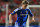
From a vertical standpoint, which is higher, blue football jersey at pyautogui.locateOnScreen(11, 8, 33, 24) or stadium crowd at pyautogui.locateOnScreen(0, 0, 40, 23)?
stadium crowd at pyautogui.locateOnScreen(0, 0, 40, 23)

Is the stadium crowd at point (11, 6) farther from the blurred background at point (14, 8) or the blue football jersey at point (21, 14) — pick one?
the blue football jersey at point (21, 14)

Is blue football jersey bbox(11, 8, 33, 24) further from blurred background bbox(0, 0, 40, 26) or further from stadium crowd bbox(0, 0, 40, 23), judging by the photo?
stadium crowd bbox(0, 0, 40, 23)

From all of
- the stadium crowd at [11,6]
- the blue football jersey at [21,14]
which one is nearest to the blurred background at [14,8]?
the stadium crowd at [11,6]

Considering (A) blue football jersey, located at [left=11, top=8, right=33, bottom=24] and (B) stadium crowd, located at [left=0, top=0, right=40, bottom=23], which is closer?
(A) blue football jersey, located at [left=11, top=8, right=33, bottom=24]

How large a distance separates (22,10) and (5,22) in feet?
7.13

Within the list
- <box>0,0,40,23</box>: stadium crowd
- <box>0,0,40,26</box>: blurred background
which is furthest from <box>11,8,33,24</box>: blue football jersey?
<box>0,0,40,23</box>: stadium crowd

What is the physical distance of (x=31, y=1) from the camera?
203 inches

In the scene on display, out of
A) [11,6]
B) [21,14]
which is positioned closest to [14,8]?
[11,6]

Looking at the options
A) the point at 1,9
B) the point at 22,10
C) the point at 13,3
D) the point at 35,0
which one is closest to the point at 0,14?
the point at 1,9

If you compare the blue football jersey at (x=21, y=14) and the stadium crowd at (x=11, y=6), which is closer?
the blue football jersey at (x=21, y=14)

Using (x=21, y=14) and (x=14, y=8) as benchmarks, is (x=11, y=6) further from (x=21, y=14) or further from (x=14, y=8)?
(x=21, y=14)

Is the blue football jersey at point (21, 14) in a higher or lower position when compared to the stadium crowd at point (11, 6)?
lower

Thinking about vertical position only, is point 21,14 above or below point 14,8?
below

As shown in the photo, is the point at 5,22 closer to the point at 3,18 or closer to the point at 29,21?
the point at 3,18
